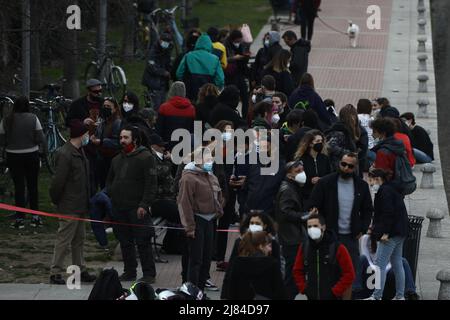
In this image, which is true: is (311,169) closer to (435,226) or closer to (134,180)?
(134,180)

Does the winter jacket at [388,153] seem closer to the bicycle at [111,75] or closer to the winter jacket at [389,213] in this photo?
the winter jacket at [389,213]

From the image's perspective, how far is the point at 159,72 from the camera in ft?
74.1

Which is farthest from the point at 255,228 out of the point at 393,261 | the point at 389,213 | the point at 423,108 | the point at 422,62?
the point at 422,62

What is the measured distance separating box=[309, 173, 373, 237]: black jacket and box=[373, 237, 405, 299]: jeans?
1.26 feet

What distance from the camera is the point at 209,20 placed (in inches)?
1503

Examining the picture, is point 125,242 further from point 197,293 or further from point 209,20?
point 209,20

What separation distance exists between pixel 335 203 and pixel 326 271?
3.91ft

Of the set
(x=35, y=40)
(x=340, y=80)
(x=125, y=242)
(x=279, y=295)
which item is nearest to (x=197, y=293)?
(x=279, y=295)

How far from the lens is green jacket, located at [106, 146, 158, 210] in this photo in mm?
14727

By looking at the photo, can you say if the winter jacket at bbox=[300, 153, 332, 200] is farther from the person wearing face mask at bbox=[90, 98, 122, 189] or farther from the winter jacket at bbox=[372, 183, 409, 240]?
the person wearing face mask at bbox=[90, 98, 122, 189]

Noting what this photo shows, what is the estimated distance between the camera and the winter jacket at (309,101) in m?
19.4

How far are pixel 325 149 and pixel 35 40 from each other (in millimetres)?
8630

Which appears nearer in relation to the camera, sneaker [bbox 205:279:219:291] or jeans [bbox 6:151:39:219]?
sneaker [bbox 205:279:219:291]

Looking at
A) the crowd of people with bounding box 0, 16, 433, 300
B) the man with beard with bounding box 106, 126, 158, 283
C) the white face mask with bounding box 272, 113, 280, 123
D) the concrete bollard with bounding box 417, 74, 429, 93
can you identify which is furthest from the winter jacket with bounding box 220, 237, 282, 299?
the concrete bollard with bounding box 417, 74, 429, 93
